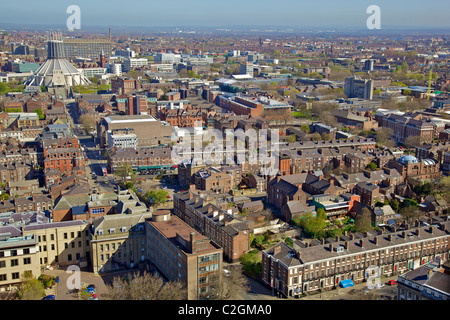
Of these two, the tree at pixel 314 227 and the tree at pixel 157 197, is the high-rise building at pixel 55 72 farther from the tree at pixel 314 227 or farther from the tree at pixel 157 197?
the tree at pixel 314 227

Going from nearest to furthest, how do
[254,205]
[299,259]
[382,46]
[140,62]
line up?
[299,259]
[254,205]
[140,62]
[382,46]

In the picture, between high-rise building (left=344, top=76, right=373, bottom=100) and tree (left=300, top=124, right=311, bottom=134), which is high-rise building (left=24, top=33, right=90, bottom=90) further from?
high-rise building (left=344, top=76, right=373, bottom=100)

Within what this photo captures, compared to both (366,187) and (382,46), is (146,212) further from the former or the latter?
(382,46)

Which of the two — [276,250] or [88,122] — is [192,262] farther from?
[88,122]

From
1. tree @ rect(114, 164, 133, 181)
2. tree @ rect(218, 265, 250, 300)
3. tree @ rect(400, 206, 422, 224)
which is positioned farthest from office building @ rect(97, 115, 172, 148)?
tree @ rect(218, 265, 250, 300)

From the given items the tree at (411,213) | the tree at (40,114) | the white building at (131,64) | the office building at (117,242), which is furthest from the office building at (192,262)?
the white building at (131,64)

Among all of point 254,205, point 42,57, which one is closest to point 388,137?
point 254,205
